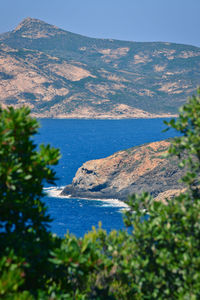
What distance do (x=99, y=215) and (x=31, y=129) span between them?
276 feet

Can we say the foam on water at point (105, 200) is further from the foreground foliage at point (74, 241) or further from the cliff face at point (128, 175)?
the foreground foliage at point (74, 241)

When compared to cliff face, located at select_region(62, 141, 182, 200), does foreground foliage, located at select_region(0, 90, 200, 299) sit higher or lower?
lower

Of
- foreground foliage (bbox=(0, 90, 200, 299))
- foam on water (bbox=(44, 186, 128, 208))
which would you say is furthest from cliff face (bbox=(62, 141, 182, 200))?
foreground foliage (bbox=(0, 90, 200, 299))

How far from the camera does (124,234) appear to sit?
1711cm

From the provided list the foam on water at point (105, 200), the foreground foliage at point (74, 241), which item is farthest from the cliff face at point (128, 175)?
the foreground foliage at point (74, 241)

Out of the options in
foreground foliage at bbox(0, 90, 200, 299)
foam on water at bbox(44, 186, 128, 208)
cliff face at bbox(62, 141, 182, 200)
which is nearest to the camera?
foreground foliage at bbox(0, 90, 200, 299)

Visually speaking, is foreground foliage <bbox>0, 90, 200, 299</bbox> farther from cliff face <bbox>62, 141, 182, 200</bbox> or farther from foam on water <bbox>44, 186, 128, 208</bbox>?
cliff face <bbox>62, 141, 182, 200</bbox>

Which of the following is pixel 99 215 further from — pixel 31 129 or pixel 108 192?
pixel 31 129

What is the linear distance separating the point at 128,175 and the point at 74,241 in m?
98.8

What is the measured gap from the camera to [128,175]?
112812 millimetres

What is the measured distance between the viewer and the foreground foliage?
43.0 ft

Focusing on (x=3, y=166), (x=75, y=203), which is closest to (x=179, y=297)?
(x=3, y=166)

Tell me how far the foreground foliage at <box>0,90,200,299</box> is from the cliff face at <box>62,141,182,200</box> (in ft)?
299

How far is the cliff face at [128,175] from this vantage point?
355ft
